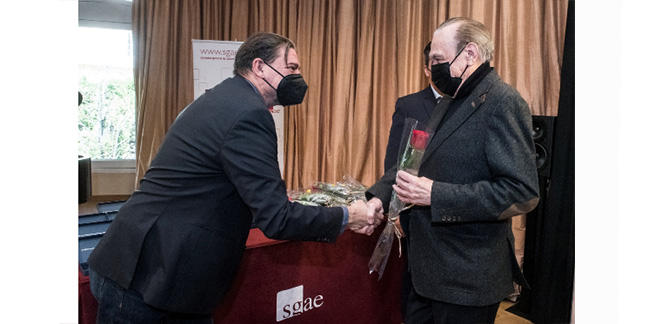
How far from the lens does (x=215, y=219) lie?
1.34 m

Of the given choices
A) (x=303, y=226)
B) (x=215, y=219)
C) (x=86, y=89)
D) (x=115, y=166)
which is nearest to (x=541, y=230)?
(x=303, y=226)

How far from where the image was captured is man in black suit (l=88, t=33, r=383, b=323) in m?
1.31

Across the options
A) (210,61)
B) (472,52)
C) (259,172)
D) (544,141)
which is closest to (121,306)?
(259,172)

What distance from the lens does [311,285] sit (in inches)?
90.8

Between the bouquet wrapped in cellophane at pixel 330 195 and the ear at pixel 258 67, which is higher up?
the ear at pixel 258 67

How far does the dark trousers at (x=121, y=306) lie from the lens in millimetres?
1344

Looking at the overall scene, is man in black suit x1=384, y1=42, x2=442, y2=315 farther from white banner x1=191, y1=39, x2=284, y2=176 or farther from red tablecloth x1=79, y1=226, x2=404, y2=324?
white banner x1=191, y1=39, x2=284, y2=176

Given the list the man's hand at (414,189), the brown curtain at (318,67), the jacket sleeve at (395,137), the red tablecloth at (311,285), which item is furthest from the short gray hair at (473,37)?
the brown curtain at (318,67)

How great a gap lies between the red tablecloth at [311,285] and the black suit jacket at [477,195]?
86 cm

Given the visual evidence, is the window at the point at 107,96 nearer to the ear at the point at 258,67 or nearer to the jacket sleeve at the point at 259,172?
the ear at the point at 258,67

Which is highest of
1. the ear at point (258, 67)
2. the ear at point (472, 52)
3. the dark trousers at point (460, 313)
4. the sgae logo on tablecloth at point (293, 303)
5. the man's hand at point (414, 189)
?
the ear at point (472, 52)

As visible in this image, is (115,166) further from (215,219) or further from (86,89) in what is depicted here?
(215,219)

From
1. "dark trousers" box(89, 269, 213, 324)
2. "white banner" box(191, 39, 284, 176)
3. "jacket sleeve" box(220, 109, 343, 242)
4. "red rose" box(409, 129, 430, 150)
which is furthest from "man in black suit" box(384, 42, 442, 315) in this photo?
"white banner" box(191, 39, 284, 176)

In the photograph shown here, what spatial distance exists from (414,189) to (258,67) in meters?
0.73
